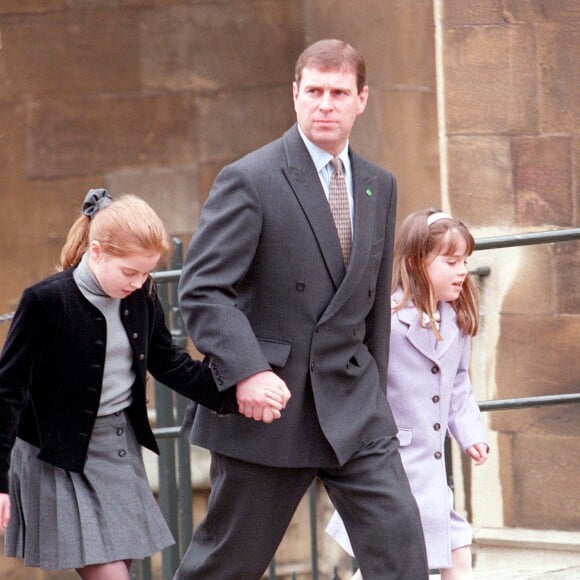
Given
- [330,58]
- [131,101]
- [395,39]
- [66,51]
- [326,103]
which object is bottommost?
[326,103]

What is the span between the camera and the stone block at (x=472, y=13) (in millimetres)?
6117

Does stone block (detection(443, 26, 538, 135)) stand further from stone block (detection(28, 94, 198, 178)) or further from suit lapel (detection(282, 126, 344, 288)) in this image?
stone block (detection(28, 94, 198, 178))

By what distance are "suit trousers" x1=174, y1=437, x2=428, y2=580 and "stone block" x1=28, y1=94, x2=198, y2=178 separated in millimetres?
5004

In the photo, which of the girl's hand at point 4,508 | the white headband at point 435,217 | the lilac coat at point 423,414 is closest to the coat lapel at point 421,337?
the lilac coat at point 423,414

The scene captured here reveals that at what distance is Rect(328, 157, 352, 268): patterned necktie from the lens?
12.6 ft

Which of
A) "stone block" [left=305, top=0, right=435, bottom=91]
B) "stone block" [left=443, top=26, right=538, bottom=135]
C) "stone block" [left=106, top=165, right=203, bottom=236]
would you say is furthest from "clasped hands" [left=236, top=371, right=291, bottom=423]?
"stone block" [left=106, top=165, right=203, bottom=236]

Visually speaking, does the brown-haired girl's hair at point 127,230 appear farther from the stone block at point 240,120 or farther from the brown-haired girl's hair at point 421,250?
the stone block at point 240,120

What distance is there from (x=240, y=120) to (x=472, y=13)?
9.54 feet

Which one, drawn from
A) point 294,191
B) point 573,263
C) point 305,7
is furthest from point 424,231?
point 305,7

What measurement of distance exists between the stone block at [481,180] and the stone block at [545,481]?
91 centimetres

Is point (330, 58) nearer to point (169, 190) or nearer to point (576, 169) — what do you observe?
point (576, 169)

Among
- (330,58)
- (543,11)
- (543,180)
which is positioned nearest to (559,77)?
(543,11)

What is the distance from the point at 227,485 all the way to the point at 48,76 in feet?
16.8

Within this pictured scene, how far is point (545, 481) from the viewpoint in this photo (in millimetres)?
6277
